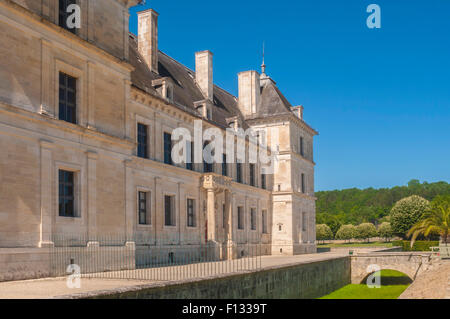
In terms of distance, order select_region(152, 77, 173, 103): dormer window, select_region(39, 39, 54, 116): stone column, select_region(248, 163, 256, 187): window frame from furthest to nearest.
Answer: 1. select_region(248, 163, 256, 187): window frame
2. select_region(152, 77, 173, 103): dormer window
3. select_region(39, 39, 54, 116): stone column

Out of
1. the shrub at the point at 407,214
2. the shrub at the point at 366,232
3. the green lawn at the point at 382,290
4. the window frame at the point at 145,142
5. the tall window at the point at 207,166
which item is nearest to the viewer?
the window frame at the point at 145,142

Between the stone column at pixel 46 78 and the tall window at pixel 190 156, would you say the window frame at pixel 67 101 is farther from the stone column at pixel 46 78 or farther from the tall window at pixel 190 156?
the tall window at pixel 190 156

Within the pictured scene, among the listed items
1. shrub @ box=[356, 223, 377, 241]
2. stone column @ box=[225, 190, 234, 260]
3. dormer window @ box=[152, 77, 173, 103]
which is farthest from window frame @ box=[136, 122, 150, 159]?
shrub @ box=[356, 223, 377, 241]

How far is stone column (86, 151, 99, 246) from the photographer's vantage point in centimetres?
1752

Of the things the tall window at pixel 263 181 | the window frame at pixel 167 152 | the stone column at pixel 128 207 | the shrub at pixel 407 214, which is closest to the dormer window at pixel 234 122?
the tall window at pixel 263 181

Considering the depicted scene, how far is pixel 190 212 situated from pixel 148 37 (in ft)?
32.6

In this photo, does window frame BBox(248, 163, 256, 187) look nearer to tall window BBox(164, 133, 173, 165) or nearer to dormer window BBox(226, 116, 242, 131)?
dormer window BBox(226, 116, 242, 131)

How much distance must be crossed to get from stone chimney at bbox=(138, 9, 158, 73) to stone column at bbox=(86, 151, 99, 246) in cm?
1132

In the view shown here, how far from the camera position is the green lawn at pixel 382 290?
90.5ft

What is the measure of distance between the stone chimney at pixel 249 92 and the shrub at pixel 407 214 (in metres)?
31.2

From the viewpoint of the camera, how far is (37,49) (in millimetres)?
16062

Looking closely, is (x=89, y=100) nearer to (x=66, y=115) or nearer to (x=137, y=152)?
(x=66, y=115)
